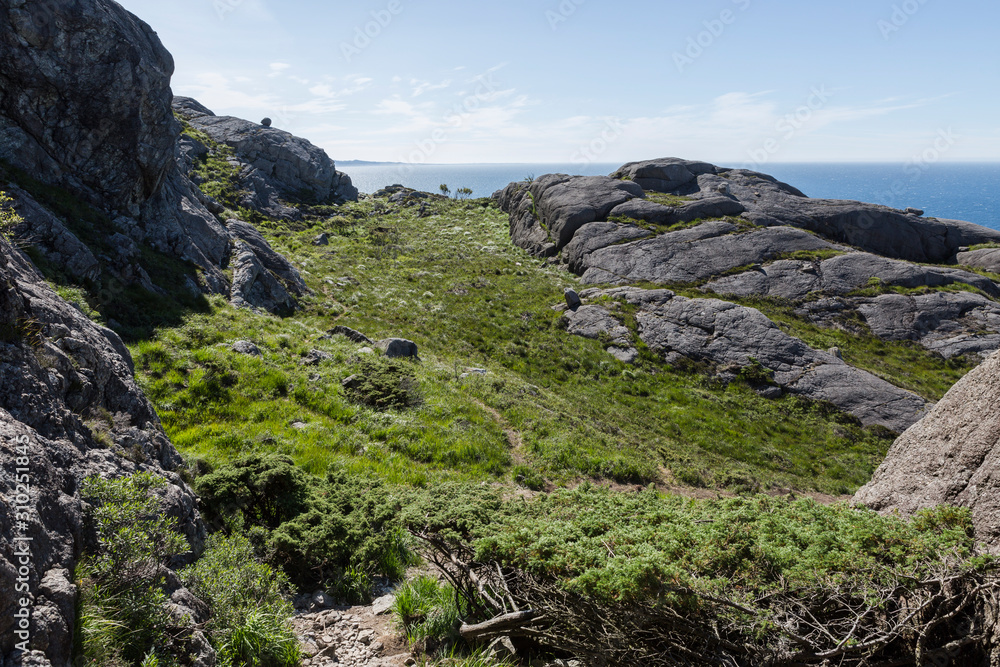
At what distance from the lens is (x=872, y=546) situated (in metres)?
5.00

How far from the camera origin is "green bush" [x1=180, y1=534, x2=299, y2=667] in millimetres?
5504

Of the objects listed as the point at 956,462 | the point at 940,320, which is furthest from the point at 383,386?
the point at 940,320

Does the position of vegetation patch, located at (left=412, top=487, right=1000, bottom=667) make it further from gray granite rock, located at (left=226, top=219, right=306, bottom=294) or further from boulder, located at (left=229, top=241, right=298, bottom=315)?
gray granite rock, located at (left=226, top=219, right=306, bottom=294)

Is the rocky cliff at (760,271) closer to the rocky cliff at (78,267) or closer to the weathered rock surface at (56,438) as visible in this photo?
the rocky cliff at (78,267)

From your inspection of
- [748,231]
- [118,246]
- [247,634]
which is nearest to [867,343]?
[748,231]

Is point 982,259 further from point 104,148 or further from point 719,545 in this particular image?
point 104,148

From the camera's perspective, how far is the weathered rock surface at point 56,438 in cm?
375

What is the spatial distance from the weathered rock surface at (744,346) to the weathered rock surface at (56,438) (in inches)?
1151

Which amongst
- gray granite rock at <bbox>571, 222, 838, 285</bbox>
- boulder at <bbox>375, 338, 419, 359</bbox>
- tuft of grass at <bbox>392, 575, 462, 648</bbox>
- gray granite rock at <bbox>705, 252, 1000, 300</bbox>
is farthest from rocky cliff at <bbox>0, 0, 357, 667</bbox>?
gray granite rock at <bbox>705, 252, 1000, 300</bbox>

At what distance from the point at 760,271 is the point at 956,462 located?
138 feet

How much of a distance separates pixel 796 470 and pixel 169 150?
120ft

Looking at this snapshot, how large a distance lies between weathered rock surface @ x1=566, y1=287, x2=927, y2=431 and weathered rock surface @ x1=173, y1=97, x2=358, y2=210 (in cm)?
4801

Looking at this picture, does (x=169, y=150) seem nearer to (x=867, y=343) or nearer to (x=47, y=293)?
(x=47, y=293)

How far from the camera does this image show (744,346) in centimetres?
3164
